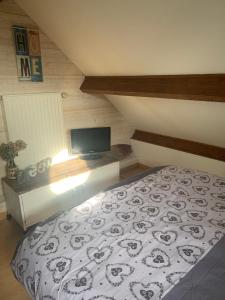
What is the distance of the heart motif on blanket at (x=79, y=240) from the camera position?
1.56 m

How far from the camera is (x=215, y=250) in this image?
150 centimetres

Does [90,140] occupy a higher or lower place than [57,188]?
higher

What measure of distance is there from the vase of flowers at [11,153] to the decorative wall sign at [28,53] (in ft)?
2.61

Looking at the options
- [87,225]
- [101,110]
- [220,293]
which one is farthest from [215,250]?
[101,110]

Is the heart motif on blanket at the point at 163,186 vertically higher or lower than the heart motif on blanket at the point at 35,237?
higher

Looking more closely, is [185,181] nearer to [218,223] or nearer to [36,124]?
[218,223]

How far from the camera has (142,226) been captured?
A: 1.75 metres

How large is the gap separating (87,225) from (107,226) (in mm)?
151

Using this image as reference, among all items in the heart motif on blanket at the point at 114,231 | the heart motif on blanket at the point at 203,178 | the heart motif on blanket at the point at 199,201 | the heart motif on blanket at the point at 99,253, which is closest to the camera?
the heart motif on blanket at the point at 99,253

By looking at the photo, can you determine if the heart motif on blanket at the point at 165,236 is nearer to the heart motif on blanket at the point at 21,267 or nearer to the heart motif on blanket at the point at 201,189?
the heart motif on blanket at the point at 201,189

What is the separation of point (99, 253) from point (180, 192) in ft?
3.47

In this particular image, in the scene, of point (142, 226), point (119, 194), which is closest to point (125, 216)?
point (142, 226)

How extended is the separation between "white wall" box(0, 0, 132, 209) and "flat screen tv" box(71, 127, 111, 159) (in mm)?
186

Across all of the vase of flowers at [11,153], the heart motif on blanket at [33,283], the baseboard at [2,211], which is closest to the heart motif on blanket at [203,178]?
the heart motif on blanket at [33,283]
